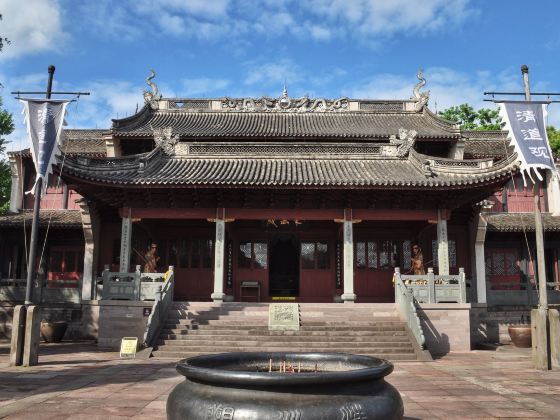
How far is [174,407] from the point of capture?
3895 mm

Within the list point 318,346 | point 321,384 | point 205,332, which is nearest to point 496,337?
point 318,346

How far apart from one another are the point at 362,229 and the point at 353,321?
545 cm

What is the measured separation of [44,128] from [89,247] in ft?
22.6

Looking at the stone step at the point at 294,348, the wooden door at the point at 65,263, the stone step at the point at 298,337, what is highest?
the wooden door at the point at 65,263

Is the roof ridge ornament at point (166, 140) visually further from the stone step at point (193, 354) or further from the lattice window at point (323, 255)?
the stone step at point (193, 354)

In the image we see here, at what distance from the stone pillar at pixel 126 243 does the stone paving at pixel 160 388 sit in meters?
3.30

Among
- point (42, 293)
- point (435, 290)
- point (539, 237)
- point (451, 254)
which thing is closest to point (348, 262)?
point (435, 290)

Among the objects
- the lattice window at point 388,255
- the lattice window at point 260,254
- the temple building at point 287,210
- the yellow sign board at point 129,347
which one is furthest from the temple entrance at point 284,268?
the yellow sign board at point 129,347

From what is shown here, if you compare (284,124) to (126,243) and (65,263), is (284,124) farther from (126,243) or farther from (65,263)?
(65,263)

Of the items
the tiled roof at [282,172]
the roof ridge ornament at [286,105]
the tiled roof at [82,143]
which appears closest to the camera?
the tiled roof at [282,172]

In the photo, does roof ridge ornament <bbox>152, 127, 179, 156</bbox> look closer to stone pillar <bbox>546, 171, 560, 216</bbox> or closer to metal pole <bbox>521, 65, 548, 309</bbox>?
metal pole <bbox>521, 65, 548, 309</bbox>

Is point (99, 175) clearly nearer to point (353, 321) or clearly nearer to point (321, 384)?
point (353, 321)

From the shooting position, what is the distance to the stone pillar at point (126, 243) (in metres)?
14.7

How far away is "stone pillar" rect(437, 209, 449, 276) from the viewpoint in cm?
1472
